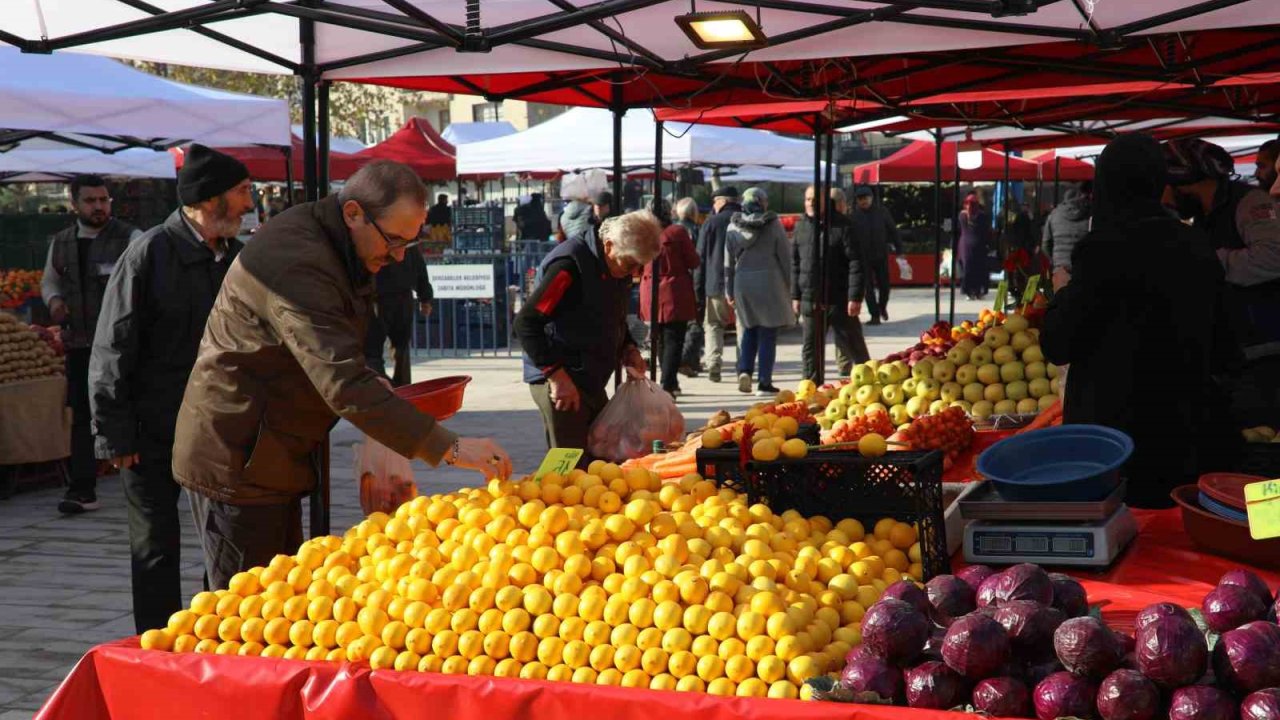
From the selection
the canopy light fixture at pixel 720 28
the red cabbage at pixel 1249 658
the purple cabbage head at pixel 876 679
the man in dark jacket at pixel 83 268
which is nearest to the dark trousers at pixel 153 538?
the canopy light fixture at pixel 720 28

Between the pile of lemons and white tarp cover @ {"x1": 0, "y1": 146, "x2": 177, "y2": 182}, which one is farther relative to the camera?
white tarp cover @ {"x1": 0, "y1": 146, "x2": 177, "y2": 182}

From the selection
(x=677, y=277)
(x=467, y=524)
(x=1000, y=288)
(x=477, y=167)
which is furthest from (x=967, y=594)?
(x=477, y=167)

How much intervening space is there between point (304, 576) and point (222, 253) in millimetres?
1934

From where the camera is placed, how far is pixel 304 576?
3.42m

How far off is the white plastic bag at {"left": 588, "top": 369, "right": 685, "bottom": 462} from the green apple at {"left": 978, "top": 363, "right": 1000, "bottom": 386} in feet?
5.77

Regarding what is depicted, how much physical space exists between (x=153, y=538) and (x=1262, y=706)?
372 centimetres

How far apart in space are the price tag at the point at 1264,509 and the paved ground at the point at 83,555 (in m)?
3.98

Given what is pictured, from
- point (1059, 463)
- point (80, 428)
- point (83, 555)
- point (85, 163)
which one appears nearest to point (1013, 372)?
point (1059, 463)

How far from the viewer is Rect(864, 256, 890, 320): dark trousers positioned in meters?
16.8

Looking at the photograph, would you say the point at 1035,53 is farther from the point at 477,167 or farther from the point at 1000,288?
the point at 477,167

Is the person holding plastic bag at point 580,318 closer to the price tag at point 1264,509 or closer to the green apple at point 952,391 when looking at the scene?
the green apple at point 952,391

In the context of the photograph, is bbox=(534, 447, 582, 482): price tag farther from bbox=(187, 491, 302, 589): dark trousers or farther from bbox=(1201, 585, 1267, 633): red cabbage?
bbox=(1201, 585, 1267, 633): red cabbage

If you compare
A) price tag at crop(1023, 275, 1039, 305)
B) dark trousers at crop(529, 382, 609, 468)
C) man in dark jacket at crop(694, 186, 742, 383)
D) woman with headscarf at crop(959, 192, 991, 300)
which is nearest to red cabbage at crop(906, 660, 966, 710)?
dark trousers at crop(529, 382, 609, 468)

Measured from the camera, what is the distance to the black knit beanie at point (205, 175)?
4.71 metres
